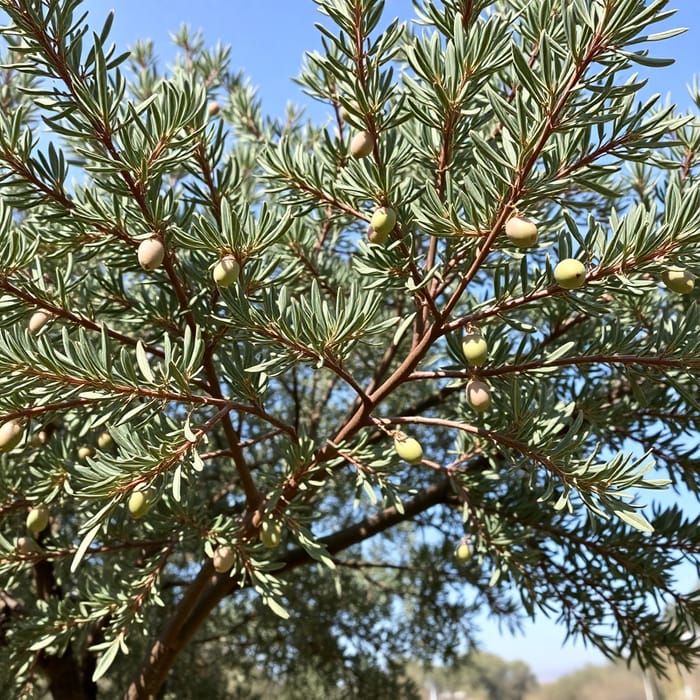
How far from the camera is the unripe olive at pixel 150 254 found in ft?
2.73

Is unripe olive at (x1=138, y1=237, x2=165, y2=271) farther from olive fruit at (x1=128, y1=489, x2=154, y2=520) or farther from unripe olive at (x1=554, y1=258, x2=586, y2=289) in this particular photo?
unripe olive at (x1=554, y1=258, x2=586, y2=289)

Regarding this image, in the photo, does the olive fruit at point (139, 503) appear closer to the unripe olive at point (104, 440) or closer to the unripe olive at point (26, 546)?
the unripe olive at point (104, 440)

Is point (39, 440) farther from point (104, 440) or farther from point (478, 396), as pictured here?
point (478, 396)

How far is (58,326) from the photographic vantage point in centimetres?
106

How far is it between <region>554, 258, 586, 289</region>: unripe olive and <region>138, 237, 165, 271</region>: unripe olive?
0.49 m

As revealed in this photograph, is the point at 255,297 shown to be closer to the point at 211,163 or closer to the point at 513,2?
the point at 211,163

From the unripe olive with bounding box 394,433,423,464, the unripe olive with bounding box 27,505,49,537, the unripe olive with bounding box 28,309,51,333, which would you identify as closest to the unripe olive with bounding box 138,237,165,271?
the unripe olive with bounding box 28,309,51,333

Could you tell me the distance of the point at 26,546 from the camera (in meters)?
1.20

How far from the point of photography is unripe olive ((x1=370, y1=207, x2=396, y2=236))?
0.79 metres

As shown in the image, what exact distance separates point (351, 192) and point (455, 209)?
0.49 feet

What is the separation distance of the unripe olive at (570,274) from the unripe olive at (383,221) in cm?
20

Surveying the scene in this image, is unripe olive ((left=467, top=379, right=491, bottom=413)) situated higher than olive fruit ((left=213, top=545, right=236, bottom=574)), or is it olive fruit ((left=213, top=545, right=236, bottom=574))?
unripe olive ((left=467, top=379, right=491, bottom=413))

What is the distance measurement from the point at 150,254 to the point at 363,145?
0.30m

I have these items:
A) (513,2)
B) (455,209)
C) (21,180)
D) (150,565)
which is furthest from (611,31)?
(150,565)
